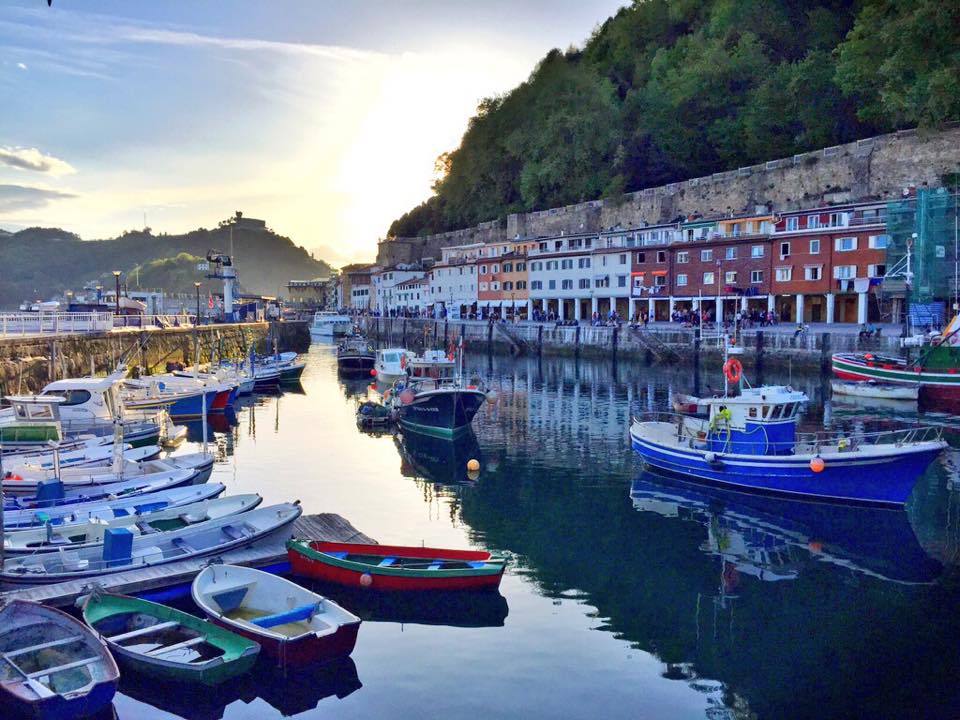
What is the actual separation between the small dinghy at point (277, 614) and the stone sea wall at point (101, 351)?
A: 28424mm

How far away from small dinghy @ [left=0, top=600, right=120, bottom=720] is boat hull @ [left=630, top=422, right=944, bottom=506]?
62.8 feet

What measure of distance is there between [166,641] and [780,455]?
18572 millimetres

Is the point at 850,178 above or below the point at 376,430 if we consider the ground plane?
→ above

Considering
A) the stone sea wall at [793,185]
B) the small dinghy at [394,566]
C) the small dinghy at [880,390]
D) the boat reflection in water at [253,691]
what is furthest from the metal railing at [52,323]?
the stone sea wall at [793,185]

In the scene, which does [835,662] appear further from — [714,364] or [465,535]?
[714,364]

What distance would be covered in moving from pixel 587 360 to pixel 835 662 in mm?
56240

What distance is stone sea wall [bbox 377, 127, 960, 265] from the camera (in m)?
64.6

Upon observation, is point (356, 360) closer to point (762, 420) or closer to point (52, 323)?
Result: point (52, 323)

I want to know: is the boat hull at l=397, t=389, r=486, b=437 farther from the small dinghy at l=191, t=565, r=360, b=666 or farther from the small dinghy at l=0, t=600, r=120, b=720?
the small dinghy at l=0, t=600, r=120, b=720

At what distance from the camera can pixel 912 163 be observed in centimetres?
6525

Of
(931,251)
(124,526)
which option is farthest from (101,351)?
(931,251)

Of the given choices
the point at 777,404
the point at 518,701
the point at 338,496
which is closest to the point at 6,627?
the point at 518,701

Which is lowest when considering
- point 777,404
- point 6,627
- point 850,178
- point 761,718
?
point 761,718

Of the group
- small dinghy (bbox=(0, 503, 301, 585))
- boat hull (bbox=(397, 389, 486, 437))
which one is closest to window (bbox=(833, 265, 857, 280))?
boat hull (bbox=(397, 389, 486, 437))
